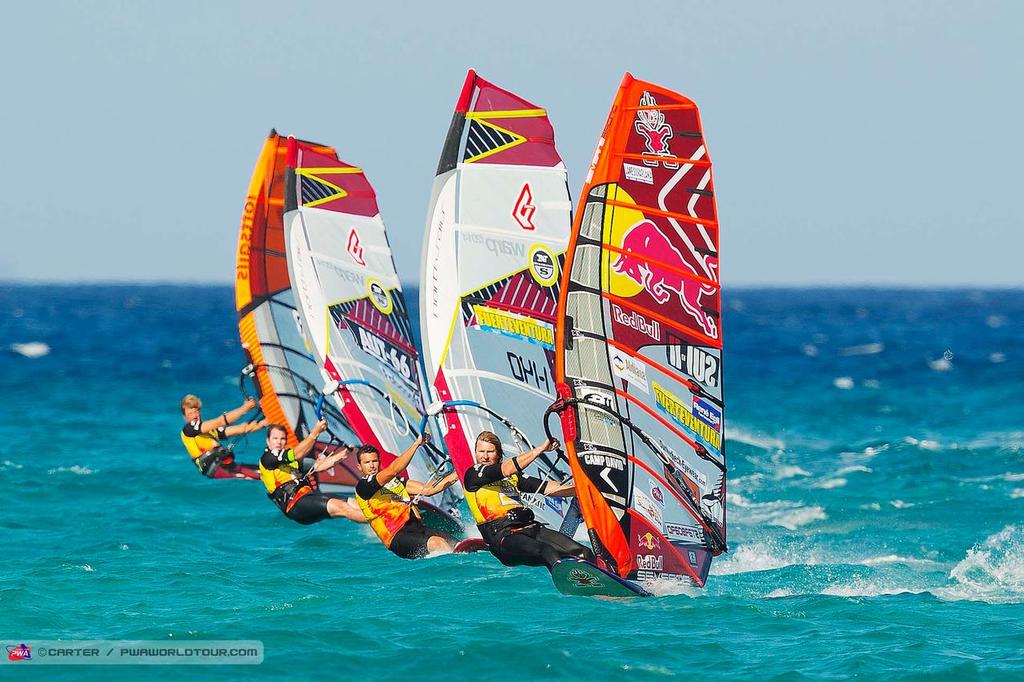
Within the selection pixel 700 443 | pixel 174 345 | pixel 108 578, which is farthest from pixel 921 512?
pixel 174 345

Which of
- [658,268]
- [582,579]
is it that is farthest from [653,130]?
[582,579]

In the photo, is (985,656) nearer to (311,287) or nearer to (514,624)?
(514,624)

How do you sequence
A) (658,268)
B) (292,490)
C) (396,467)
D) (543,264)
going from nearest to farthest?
(658,268)
(396,467)
(543,264)
(292,490)

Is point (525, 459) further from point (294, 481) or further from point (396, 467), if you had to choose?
point (294, 481)

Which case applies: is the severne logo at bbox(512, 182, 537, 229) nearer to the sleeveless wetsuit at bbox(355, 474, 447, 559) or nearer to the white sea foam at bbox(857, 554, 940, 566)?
the sleeveless wetsuit at bbox(355, 474, 447, 559)

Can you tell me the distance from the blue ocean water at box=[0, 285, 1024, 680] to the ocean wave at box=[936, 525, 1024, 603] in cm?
5

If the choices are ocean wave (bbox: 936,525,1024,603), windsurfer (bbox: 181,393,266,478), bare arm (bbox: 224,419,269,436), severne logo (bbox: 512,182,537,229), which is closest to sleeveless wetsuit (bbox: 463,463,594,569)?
severne logo (bbox: 512,182,537,229)

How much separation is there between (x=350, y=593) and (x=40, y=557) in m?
4.29

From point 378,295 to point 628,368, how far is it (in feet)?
20.5

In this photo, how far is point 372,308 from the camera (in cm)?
1780

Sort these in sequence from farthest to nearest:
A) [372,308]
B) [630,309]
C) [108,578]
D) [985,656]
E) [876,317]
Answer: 1. [876,317]
2. [372,308]
3. [108,578]
4. [630,309]
5. [985,656]

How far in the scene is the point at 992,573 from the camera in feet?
47.9

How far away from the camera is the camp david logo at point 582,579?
1255 cm

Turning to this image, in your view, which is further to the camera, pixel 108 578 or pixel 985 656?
pixel 108 578
